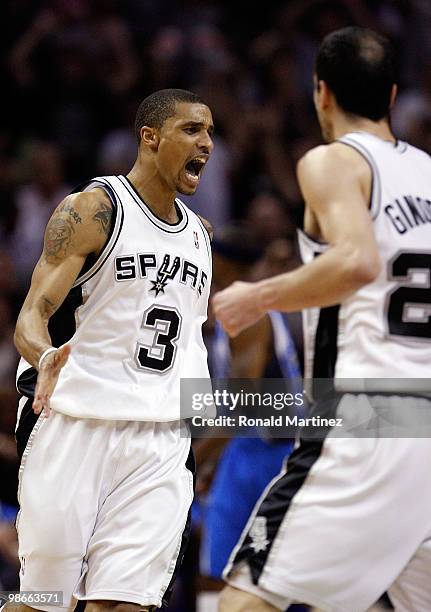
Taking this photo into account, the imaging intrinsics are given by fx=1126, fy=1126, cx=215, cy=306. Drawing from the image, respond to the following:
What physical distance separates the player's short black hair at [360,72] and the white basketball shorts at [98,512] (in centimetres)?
146

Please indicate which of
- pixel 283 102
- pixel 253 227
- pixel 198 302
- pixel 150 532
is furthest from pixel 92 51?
pixel 150 532

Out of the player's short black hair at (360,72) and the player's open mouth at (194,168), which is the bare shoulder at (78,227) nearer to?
the player's open mouth at (194,168)

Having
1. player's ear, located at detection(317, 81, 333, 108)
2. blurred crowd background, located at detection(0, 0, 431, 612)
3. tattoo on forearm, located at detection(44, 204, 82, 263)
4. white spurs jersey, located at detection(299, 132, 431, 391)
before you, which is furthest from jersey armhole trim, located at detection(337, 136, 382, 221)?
blurred crowd background, located at detection(0, 0, 431, 612)

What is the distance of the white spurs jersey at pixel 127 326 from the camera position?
13.7 ft

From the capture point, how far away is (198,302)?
4.51 meters

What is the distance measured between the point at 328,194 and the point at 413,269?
0.42m

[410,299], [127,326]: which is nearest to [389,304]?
[410,299]

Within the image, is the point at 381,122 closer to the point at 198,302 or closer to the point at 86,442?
the point at 198,302

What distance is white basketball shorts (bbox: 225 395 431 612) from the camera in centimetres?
384

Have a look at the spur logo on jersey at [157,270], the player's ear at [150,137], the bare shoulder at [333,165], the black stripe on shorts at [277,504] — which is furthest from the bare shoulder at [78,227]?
the black stripe on shorts at [277,504]

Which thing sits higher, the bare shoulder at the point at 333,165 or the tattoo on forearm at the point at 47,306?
the bare shoulder at the point at 333,165

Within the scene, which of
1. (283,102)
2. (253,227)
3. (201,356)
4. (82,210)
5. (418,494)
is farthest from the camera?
(283,102)

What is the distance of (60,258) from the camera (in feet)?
13.3

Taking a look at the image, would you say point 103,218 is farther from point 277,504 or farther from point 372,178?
point 277,504
